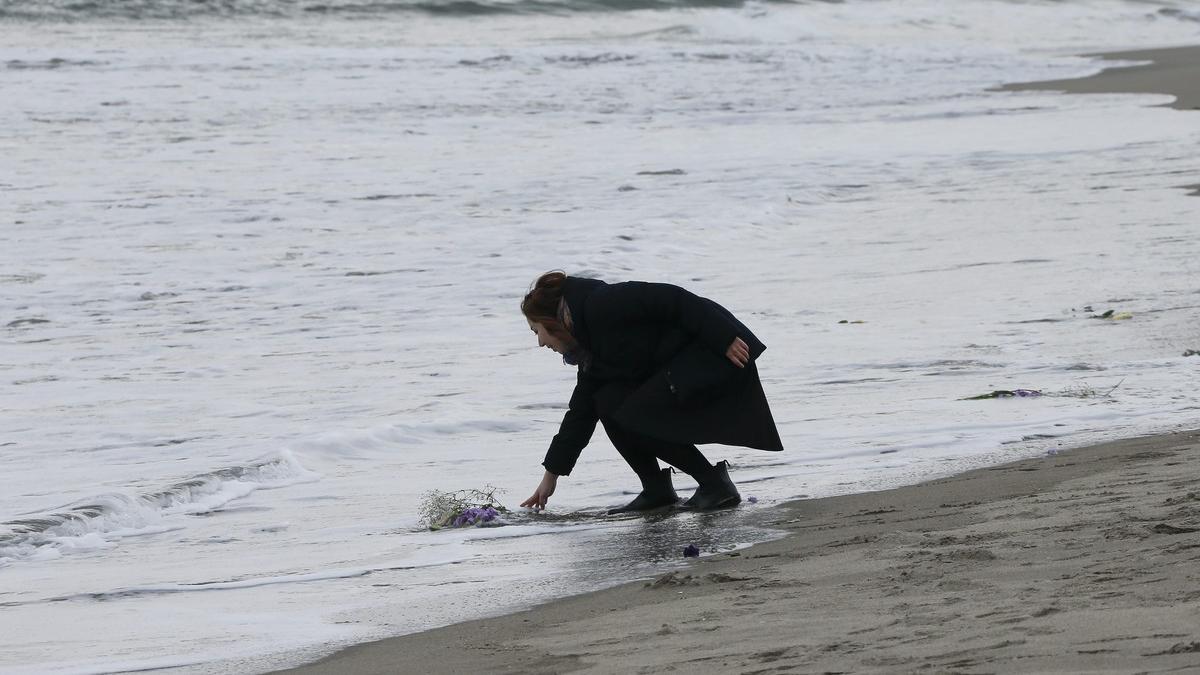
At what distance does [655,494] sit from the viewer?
5.22 metres

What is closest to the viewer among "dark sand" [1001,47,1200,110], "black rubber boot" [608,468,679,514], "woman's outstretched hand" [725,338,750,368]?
"woman's outstretched hand" [725,338,750,368]

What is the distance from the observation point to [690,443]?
5.05 metres

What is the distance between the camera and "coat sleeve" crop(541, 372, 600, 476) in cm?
511

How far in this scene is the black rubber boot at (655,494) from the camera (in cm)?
523

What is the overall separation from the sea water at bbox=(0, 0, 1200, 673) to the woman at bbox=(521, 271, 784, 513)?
258 mm

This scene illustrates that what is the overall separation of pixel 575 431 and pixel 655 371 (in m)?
0.35

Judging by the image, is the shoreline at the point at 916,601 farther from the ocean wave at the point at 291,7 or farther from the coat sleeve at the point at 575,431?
the ocean wave at the point at 291,7

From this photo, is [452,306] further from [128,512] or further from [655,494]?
[655,494]

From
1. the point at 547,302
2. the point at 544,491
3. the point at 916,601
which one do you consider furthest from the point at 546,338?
the point at 916,601

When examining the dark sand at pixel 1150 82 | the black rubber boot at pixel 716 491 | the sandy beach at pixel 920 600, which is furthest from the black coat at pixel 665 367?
the dark sand at pixel 1150 82

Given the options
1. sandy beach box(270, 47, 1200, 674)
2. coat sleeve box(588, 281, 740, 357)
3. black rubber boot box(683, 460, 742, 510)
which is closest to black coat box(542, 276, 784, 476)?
coat sleeve box(588, 281, 740, 357)

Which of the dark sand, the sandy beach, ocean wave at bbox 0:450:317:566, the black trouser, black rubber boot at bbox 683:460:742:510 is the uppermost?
the sandy beach

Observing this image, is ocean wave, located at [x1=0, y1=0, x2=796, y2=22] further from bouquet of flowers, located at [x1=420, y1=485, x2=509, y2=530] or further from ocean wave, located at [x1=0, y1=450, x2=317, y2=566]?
bouquet of flowers, located at [x1=420, y1=485, x2=509, y2=530]

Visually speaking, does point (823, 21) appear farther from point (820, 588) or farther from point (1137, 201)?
point (820, 588)
